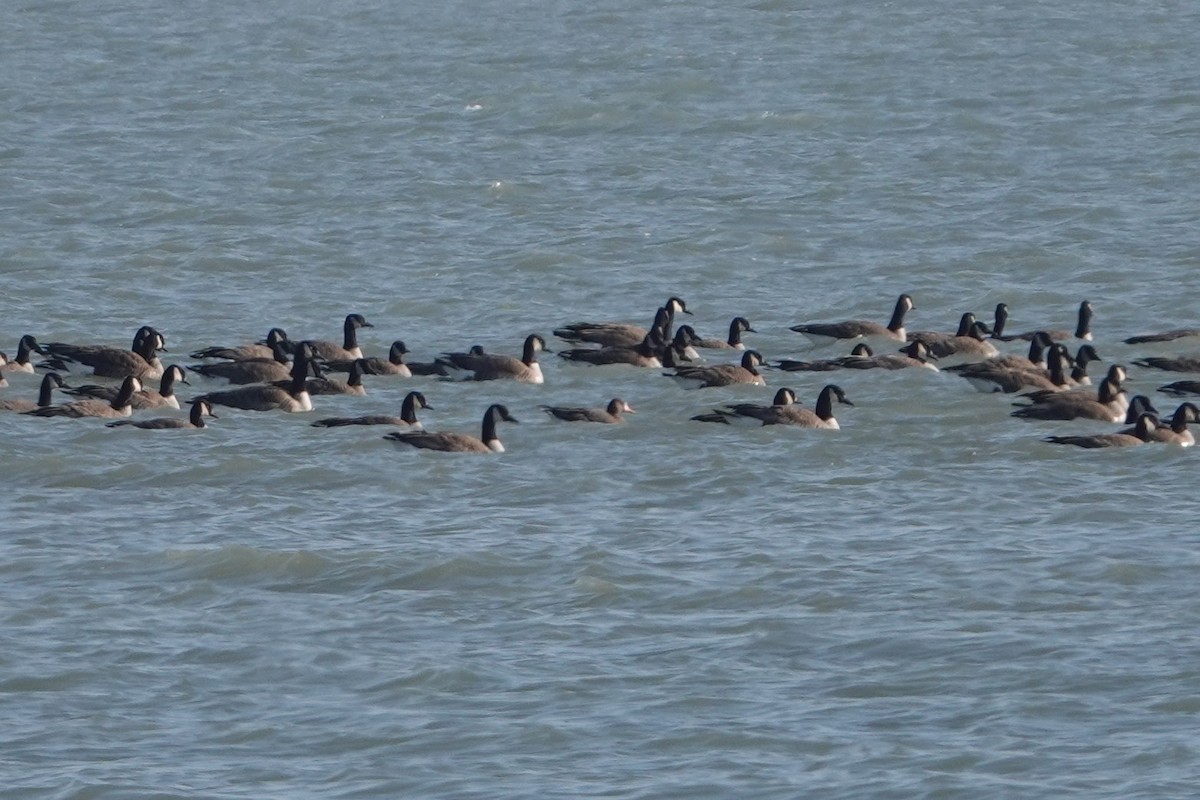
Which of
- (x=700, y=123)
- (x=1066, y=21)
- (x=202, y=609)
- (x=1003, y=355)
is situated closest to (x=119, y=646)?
(x=202, y=609)

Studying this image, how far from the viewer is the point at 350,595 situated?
1908 cm

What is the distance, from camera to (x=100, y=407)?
84.4ft

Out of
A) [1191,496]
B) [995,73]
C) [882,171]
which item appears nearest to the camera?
[1191,496]

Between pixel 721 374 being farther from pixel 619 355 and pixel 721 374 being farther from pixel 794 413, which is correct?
pixel 794 413

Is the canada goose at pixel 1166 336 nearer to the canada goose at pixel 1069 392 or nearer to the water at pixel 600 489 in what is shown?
the water at pixel 600 489

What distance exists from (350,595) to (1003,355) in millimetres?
12264

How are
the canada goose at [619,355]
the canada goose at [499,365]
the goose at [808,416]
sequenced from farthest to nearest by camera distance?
1. the canada goose at [619,355]
2. the canada goose at [499,365]
3. the goose at [808,416]

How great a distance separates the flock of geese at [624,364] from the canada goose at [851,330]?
0.06 ft

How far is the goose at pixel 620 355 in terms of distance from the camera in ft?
92.8

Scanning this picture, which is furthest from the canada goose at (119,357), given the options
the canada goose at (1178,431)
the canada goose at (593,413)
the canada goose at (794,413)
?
the canada goose at (1178,431)

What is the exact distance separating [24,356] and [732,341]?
8.22 meters

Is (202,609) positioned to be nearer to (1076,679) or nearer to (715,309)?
(1076,679)

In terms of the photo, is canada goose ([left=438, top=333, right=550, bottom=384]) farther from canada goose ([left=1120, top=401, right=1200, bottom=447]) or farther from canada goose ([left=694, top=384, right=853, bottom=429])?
canada goose ([left=1120, top=401, right=1200, bottom=447])

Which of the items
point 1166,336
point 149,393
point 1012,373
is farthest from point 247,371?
point 1166,336
